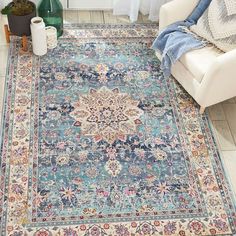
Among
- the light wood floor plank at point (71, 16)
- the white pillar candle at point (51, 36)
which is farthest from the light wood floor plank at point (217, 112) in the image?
the light wood floor plank at point (71, 16)

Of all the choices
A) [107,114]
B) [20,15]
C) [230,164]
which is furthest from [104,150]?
[20,15]

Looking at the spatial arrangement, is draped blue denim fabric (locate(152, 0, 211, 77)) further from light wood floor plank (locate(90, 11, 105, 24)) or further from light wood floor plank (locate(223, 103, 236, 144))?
light wood floor plank (locate(90, 11, 105, 24))

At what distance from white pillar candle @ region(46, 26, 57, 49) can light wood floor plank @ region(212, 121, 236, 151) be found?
1.51 m

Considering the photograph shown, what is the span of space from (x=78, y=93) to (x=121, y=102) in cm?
35

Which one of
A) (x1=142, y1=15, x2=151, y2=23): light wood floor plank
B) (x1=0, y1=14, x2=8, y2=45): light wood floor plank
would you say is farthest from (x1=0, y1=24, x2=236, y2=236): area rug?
(x1=142, y1=15, x2=151, y2=23): light wood floor plank

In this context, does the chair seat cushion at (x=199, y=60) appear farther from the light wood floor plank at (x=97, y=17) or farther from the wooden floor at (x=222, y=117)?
the light wood floor plank at (x=97, y=17)

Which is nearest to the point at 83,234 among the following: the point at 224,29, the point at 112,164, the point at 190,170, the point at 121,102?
the point at 112,164

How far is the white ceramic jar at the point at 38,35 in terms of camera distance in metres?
3.43

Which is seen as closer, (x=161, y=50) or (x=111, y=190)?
(x=111, y=190)

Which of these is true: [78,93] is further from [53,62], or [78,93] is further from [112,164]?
[112,164]

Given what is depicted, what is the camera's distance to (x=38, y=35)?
346 centimetres

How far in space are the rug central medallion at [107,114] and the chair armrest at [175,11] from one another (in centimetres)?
67

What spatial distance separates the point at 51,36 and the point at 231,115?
1621 mm

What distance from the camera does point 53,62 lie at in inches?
141
